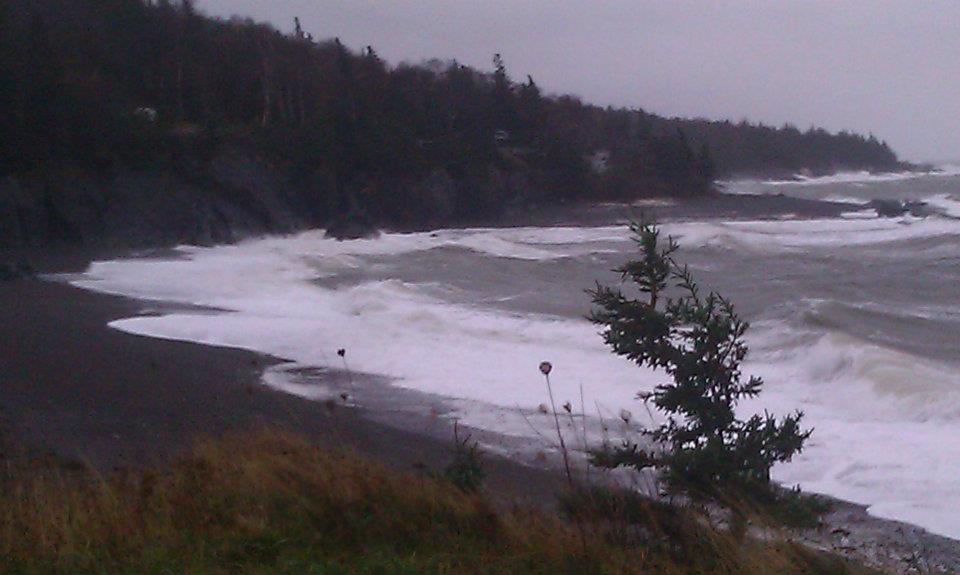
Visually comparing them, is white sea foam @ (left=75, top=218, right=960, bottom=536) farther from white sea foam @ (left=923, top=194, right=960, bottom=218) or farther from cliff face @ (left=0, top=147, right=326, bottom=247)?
white sea foam @ (left=923, top=194, right=960, bottom=218)

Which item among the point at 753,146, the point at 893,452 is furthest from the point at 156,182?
the point at 753,146

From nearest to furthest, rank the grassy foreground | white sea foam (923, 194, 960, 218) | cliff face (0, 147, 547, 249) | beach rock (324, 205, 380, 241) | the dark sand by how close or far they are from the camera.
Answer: the grassy foreground → the dark sand → cliff face (0, 147, 547, 249) → beach rock (324, 205, 380, 241) → white sea foam (923, 194, 960, 218)

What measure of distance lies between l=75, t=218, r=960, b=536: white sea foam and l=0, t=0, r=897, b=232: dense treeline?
1295 cm

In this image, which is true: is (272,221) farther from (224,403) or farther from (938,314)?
(224,403)

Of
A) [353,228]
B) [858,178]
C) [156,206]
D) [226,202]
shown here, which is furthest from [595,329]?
[858,178]

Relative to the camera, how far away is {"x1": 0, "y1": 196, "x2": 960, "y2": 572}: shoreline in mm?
8070

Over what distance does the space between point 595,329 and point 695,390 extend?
41.7ft

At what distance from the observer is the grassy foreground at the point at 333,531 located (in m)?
4.93

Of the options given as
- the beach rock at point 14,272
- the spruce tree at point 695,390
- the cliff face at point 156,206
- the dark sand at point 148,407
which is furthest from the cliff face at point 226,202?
the spruce tree at point 695,390

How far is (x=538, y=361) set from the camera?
1619 cm

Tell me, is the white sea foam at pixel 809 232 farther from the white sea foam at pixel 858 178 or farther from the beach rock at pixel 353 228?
the white sea foam at pixel 858 178

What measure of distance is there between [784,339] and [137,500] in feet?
43.1

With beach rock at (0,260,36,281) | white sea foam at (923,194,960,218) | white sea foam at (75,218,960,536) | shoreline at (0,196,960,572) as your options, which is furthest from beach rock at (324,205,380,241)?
shoreline at (0,196,960,572)

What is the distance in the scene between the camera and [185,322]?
18.7 m
